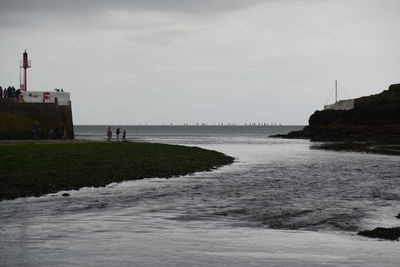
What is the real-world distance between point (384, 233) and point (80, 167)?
19.8 m

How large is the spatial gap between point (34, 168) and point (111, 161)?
24.2ft

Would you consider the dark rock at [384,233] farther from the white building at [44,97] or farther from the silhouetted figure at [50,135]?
the white building at [44,97]

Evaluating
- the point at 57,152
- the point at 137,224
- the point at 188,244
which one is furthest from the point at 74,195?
the point at 57,152

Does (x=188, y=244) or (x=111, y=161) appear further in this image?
(x=111, y=161)

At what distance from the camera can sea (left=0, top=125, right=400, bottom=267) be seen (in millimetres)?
11719

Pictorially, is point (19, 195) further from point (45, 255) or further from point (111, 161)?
point (111, 161)

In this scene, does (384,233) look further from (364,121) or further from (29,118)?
(364,121)

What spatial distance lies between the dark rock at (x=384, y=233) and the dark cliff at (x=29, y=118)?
49.5 metres

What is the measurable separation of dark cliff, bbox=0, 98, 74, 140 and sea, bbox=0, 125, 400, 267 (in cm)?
3615

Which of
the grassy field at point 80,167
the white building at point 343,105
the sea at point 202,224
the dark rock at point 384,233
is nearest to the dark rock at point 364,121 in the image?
the white building at point 343,105

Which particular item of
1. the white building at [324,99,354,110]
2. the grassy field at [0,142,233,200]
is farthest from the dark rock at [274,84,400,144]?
the grassy field at [0,142,233,200]

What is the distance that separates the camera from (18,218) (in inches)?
642

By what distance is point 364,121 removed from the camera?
115 meters

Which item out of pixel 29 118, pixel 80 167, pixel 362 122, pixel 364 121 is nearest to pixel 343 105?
pixel 364 121
